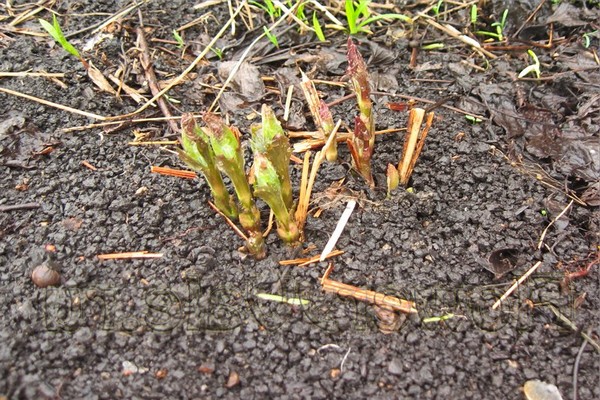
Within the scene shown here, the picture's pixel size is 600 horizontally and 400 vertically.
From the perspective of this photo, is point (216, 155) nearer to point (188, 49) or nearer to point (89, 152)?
point (89, 152)

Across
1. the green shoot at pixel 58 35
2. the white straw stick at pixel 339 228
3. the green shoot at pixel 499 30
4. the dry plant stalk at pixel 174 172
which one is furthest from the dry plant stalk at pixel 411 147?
the green shoot at pixel 58 35

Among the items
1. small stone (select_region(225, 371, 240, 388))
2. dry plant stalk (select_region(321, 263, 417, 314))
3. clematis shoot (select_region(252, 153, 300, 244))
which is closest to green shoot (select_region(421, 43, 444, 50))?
clematis shoot (select_region(252, 153, 300, 244))

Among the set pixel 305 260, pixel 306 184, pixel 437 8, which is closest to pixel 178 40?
pixel 306 184

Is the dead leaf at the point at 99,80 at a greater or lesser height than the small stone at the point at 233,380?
greater

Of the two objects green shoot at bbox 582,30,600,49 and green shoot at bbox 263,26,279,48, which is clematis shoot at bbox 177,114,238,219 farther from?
green shoot at bbox 582,30,600,49

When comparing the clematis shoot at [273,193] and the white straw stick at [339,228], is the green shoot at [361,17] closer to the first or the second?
the white straw stick at [339,228]

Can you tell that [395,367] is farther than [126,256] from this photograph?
No

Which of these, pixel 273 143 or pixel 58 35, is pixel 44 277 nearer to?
pixel 273 143
